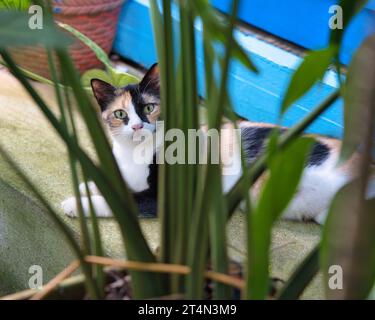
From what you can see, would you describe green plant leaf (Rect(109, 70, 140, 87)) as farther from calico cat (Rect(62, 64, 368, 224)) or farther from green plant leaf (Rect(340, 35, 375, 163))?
green plant leaf (Rect(340, 35, 375, 163))

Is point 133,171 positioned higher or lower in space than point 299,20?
lower

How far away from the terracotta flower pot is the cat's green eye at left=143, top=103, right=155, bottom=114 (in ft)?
2.82

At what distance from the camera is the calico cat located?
1573 mm

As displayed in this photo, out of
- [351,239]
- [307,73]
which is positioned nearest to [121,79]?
[307,73]

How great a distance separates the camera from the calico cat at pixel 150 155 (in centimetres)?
157

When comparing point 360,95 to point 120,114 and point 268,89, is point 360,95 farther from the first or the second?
point 268,89

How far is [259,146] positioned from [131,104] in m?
0.35

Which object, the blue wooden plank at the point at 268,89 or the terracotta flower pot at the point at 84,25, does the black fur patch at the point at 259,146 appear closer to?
the blue wooden plank at the point at 268,89

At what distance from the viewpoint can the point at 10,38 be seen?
1.35ft

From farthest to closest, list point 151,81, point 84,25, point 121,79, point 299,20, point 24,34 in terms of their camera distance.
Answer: point 84,25
point 299,20
point 121,79
point 151,81
point 24,34

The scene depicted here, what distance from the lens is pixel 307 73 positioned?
0.62m

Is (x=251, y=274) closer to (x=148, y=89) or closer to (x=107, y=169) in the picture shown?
(x=107, y=169)
